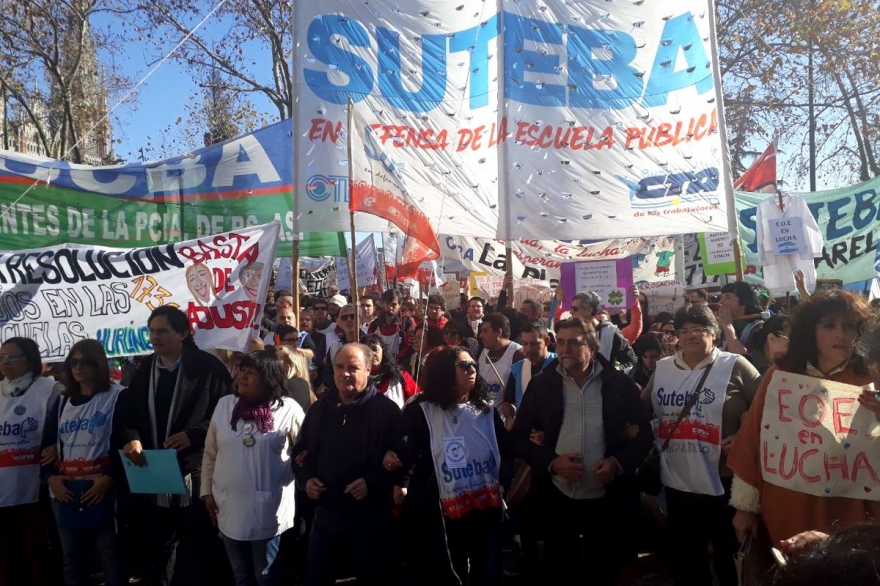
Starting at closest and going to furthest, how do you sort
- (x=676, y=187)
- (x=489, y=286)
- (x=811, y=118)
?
(x=676, y=187) → (x=489, y=286) → (x=811, y=118)

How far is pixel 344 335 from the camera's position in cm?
728

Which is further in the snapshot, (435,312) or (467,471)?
(435,312)

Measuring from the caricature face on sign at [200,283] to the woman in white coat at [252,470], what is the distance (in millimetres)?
1383

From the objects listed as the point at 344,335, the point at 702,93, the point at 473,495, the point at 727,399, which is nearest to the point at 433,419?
the point at 473,495

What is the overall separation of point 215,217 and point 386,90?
7.61ft

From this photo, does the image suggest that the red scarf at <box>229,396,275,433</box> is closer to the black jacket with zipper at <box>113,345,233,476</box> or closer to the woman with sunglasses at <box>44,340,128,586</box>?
the black jacket with zipper at <box>113,345,233,476</box>

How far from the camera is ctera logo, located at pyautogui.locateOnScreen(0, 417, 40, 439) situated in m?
4.54

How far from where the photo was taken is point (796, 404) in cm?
296

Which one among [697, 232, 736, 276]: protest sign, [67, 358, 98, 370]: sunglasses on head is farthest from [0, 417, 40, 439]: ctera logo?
[697, 232, 736, 276]: protest sign

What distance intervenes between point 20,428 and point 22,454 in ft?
0.50

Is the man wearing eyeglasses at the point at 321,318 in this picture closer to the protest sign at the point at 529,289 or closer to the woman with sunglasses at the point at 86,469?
the protest sign at the point at 529,289

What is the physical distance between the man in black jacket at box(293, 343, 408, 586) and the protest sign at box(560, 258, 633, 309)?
3.89 metres

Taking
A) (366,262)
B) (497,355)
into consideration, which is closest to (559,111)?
(497,355)

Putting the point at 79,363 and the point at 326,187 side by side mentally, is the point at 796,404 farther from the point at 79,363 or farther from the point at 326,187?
the point at 326,187
